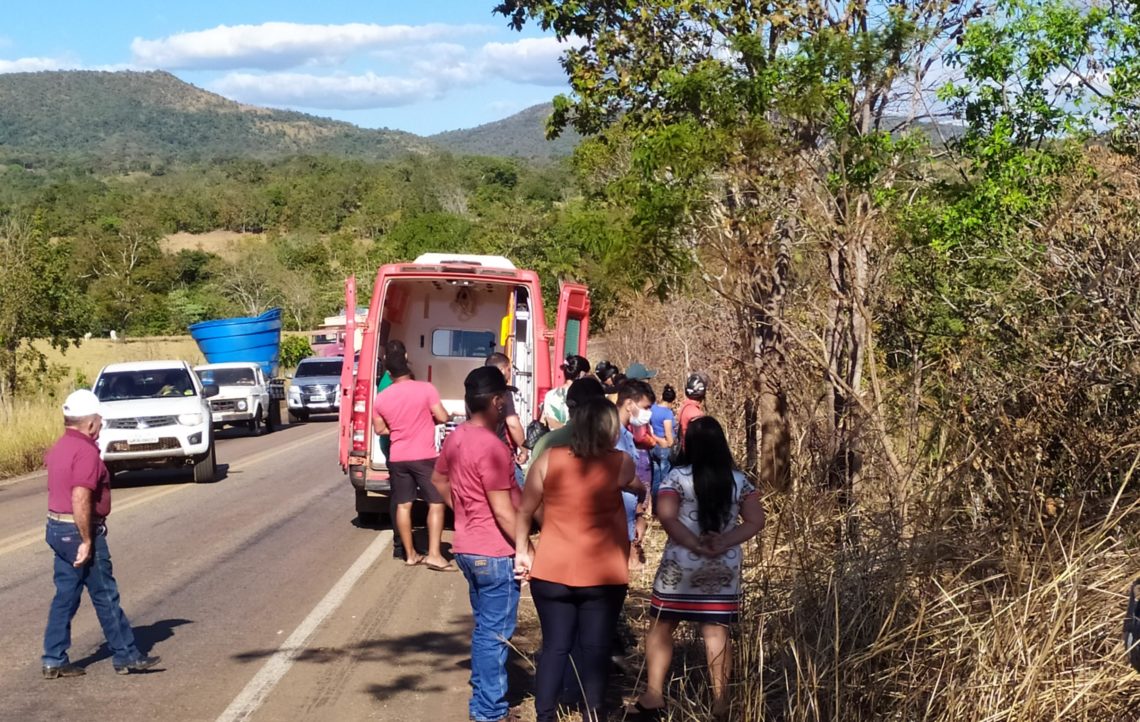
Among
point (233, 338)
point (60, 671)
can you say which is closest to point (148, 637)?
point (60, 671)

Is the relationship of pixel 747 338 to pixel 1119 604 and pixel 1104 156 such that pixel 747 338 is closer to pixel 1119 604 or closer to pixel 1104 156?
pixel 1104 156

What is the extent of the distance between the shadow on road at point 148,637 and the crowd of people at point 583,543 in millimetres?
2761

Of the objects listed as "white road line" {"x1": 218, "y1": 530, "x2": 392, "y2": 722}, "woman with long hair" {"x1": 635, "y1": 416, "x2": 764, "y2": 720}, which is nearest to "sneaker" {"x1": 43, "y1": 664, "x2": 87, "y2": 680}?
"white road line" {"x1": 218, "y1": 530, "x2": 392, "y2": 722}

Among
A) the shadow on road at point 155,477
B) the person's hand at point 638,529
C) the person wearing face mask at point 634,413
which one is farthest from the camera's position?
the shadow on road at point 155,477

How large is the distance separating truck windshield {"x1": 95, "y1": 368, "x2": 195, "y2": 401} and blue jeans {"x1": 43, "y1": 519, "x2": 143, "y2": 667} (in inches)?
480

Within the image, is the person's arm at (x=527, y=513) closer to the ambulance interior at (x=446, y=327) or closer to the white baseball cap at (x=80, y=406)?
the white baseball cap at (x=80, y=406)

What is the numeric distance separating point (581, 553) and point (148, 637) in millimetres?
4219

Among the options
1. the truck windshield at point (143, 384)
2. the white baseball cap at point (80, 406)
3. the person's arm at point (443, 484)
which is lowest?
the truck windshield at point (143, 384)

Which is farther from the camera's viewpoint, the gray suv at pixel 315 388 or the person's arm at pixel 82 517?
the gray suv at pixel 315 388

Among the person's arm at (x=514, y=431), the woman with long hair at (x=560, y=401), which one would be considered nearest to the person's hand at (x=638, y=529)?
the person's arm at (x=514, y=431)

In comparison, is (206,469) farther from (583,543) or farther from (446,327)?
(583,543)

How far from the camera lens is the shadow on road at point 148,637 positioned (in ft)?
28.2

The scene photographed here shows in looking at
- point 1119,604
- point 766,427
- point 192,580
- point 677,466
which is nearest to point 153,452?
point 192,580

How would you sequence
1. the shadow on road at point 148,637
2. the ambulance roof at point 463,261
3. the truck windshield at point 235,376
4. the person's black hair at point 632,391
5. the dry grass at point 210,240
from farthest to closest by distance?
the dry grass at point 210,240
the truck windshield at point 235,376
the ambulance roof at point 463,261
the person's black hair at point 632,391
the shadow on road at point 148,637
